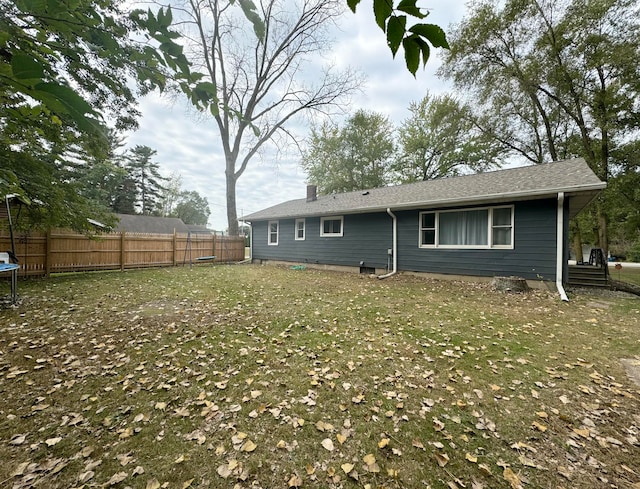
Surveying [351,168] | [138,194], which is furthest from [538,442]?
[138,194]

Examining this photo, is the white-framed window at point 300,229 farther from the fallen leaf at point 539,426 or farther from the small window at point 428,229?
the fallen leaf at point 539,426

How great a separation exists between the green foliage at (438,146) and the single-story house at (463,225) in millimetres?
9252

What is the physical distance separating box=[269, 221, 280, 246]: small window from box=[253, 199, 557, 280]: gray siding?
292 mm

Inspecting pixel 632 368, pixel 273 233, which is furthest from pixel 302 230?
pixel 632 368

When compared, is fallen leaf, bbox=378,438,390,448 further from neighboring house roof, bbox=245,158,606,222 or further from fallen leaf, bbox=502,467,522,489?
neighboring house roof, bbox=245,158,606,222

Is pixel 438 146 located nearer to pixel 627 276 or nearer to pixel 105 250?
pixel 627 276

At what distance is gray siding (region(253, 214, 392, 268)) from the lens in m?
9.76

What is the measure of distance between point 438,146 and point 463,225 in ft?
46.9

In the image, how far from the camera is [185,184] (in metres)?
39.3

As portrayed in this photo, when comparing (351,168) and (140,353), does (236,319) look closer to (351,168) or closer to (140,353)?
(140,353)

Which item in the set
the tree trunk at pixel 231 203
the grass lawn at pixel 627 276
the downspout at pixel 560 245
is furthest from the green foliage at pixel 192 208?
the grass lawn at pixel 627 276

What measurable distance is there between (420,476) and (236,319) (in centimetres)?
345

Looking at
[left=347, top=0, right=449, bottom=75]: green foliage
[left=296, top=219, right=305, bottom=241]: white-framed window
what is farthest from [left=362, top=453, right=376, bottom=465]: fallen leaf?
[left=296, top=219, right=305, bottom=241]: white-framed window

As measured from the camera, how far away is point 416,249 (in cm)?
886
